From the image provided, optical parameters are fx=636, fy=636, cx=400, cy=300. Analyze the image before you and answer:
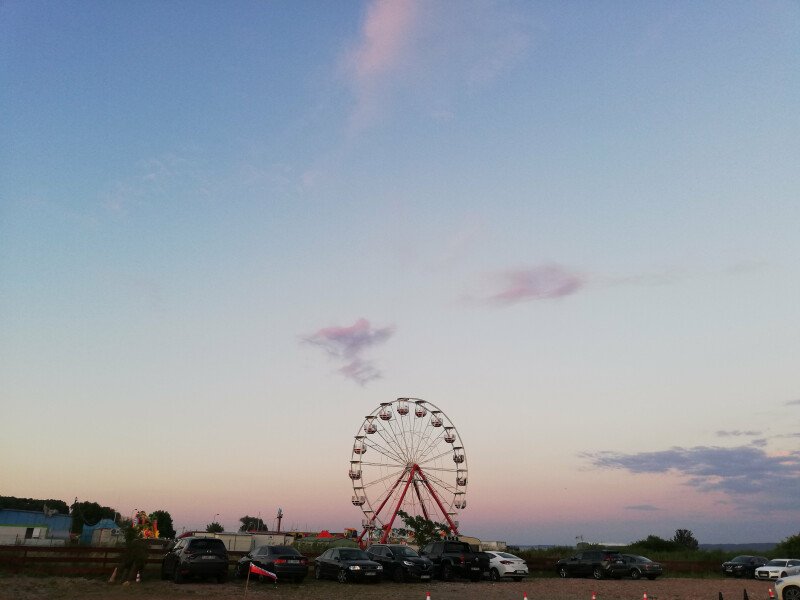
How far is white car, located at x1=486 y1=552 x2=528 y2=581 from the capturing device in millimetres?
31625

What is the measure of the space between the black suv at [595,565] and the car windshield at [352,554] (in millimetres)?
13946

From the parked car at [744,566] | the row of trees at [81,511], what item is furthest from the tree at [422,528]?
the row of trees at [81,511]

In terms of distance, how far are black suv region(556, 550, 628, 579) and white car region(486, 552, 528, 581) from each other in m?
4.70

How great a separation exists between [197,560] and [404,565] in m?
8.78

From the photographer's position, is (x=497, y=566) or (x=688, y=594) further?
(x=497, y=566)

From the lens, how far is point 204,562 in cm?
2467

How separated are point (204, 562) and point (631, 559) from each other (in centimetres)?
2305

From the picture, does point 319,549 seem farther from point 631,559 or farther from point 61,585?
point 61,585

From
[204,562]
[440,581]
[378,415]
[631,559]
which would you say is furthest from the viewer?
[378,415]

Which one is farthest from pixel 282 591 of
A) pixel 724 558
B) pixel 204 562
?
pixel 724 558

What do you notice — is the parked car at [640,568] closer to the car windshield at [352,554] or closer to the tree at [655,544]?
the car windshield at [352,554]

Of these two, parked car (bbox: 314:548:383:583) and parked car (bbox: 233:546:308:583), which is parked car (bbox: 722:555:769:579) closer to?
parked car (bbox: 314:548:383:583)

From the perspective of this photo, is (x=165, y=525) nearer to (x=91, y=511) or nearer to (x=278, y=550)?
(x=91, y=511)

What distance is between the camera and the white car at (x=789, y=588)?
20.7 metres
